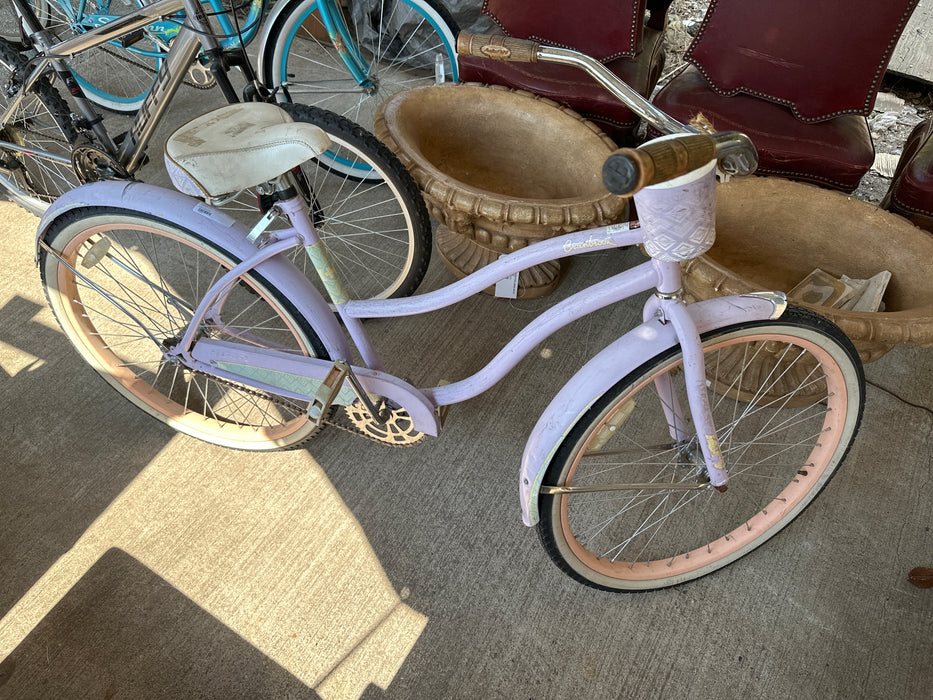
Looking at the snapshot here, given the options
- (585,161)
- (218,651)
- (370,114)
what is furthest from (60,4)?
(218,651)

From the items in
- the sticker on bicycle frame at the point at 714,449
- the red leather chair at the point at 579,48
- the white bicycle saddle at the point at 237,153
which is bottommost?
the sticker on bicycle frame at the point at 714,449

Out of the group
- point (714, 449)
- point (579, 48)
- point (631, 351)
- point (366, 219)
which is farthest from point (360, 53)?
point (714, 449)

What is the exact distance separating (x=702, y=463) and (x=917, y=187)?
3.17ft

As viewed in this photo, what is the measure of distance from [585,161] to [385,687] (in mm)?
1336

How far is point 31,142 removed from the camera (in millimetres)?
1842

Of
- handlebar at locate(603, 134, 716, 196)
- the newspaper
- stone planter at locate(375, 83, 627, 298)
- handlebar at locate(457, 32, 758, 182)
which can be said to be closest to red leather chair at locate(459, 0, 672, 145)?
stone planter at locate(375, 83, 627, 298)

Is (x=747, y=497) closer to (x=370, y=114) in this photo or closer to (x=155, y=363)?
(x=155, y=363)

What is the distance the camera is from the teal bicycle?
6.08ft

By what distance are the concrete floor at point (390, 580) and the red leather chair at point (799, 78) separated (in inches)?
25.3

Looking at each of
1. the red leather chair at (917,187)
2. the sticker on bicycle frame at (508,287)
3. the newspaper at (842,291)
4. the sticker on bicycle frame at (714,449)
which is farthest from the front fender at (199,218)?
the red leather chair at (917,187)

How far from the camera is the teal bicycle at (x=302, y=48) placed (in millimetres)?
1854

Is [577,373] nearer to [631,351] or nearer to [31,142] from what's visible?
[631,351]

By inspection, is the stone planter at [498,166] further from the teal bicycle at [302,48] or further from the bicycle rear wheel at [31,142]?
the bicycle rear wheel at [31,142]

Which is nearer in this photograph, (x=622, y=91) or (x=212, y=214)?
(x=622, y=91)
